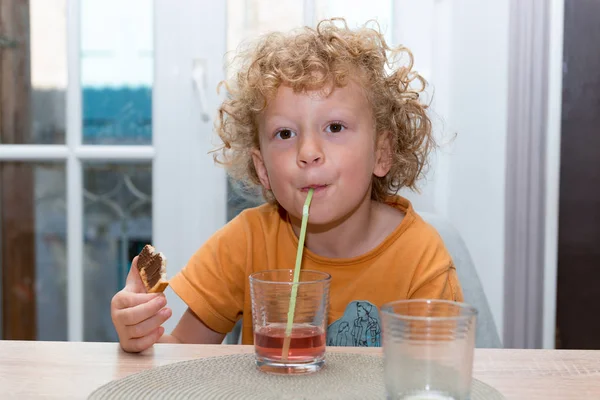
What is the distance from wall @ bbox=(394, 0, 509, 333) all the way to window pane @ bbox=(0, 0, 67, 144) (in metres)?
1.02

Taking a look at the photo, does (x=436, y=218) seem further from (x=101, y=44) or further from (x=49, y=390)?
(x=101, y=44)

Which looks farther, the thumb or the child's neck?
the child's neck

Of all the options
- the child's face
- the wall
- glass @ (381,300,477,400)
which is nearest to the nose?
the child's face

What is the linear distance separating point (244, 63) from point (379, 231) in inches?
16.2

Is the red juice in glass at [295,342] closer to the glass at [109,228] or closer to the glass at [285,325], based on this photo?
the glass at [285,325]

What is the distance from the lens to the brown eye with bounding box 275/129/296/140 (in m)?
1.23

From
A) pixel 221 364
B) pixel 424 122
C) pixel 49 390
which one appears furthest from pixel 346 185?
pixel 49 390

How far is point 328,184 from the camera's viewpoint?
1227mm

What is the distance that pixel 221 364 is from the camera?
2.77 ft

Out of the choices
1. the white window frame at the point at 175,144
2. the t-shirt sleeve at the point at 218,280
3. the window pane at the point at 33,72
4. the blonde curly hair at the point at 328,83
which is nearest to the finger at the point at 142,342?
the t-shirt sleeve at the point at 218,280

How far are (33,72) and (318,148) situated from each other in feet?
4.77

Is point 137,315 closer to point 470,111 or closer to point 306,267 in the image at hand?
point 306,267

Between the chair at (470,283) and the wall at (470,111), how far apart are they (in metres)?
0.65

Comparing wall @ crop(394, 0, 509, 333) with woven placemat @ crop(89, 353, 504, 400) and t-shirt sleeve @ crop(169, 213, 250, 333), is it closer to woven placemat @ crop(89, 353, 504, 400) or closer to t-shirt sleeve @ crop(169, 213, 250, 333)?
t-shirt sleeve @ crop(169, 213, 250, 333)
